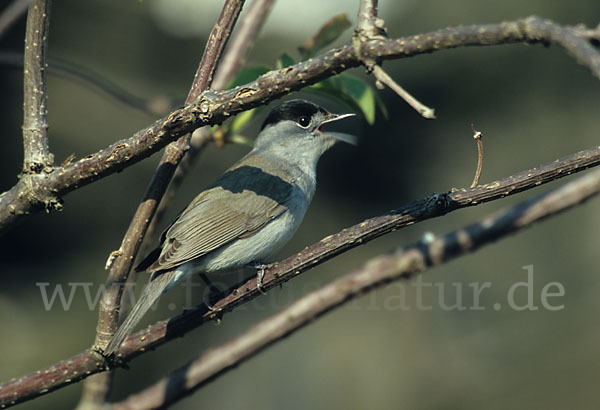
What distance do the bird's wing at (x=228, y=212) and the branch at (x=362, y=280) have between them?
58.9 inches

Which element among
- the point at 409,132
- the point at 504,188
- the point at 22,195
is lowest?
the point at 504,188

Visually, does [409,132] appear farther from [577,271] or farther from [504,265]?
[577,271]

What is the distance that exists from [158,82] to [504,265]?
14.4 feet

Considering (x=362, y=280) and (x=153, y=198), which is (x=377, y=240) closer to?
(x=153, y=198)

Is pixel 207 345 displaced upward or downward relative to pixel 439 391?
upward

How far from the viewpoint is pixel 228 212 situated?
423cm

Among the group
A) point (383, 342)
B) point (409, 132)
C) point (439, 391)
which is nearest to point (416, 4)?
point (409, 132)

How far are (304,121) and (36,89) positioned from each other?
2978 mm

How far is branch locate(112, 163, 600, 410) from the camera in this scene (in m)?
1.80

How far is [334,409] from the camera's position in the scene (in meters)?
6.50

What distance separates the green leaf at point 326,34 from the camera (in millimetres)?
3203

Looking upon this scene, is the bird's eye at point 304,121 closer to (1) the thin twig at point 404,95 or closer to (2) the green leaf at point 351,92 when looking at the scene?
(2) the green leaf at point 351,92

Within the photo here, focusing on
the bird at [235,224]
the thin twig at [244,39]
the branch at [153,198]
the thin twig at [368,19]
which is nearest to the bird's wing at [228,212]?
the bird at [235,224]

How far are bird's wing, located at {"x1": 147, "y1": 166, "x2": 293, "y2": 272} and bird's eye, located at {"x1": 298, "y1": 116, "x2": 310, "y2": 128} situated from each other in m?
0.74
